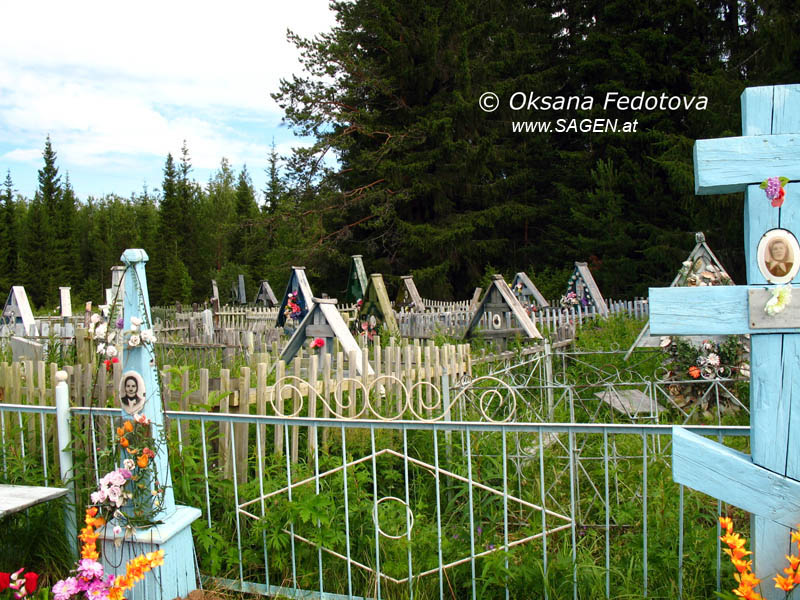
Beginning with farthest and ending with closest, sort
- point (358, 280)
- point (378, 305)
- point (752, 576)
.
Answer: point (358, 280) < point (378, 305) < point (752, 576)

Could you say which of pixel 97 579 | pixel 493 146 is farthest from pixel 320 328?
pixel 493 146

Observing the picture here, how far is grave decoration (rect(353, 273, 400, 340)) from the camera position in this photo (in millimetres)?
10648

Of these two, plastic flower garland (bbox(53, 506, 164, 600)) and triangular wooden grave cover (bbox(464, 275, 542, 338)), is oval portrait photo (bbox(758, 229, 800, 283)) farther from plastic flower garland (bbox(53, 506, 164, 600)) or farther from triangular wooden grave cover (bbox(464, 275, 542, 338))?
triangular wooden grave cover (bbox(464, 275, 542, 338))

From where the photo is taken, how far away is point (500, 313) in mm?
9695

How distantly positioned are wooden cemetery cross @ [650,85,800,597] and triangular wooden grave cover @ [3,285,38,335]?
12.5 m

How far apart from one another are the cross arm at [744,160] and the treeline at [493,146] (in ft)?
63.2

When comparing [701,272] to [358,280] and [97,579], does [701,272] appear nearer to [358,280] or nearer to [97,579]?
[97,579]

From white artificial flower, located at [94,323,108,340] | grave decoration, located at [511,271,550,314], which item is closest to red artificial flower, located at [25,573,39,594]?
white artificial flower, located at [94,323,108,340]

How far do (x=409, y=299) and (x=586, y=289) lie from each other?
591 centimetres

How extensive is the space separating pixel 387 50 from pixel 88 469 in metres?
24.6

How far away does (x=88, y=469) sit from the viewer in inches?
149

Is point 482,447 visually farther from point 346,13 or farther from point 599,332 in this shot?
point 346,13

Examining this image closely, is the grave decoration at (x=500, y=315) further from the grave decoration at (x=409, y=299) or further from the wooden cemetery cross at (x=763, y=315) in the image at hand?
the grave decoration at (x=409, y=299)

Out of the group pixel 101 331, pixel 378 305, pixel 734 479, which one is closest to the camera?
pixel 734 479
